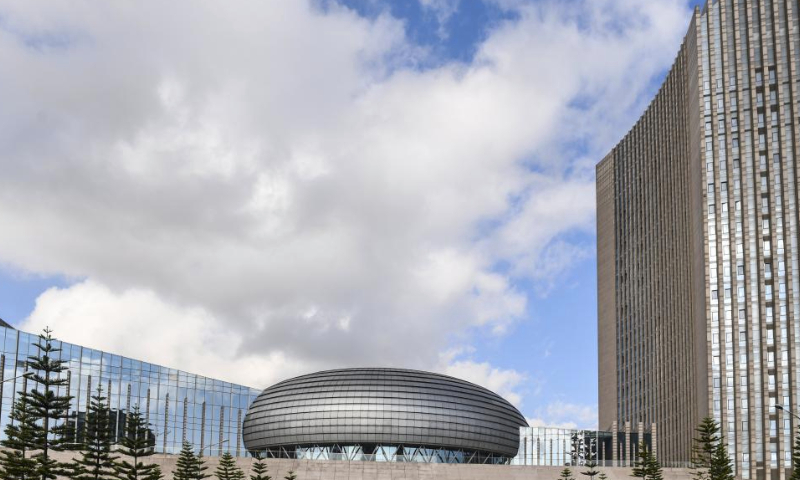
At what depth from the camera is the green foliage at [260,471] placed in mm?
82488

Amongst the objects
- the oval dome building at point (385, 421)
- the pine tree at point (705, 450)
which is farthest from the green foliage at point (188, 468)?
the pine tree at point (705, 450)

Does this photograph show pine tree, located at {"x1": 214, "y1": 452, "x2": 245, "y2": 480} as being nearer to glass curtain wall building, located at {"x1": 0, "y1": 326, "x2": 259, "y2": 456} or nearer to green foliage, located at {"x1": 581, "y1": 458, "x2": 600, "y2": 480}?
glass curtain wall building, located at {"x1": 0, "y1": 326, "x2": 259, "y2": 456}

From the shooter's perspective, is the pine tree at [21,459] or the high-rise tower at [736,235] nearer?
the pine tree at [21,459]

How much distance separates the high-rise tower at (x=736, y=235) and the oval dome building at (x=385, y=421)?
22324 millimetres

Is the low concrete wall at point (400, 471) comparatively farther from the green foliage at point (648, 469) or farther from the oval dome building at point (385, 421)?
the oval dome building at point (385, 421)

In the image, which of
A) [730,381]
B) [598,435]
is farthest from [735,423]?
[598,435]

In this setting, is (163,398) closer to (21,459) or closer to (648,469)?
(21,459)

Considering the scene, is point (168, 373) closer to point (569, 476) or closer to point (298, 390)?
point (298, 390)

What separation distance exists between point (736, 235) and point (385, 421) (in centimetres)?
4025

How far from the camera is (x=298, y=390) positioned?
107 m

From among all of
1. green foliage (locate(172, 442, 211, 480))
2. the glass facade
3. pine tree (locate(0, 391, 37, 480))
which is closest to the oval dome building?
the glass facade

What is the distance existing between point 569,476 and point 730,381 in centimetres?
2371

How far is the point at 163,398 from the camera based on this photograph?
4409 inches

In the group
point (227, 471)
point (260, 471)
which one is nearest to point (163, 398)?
point (227, 471)
